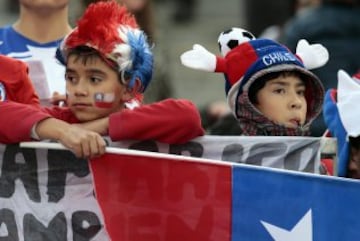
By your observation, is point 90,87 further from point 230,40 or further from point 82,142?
point 230,40

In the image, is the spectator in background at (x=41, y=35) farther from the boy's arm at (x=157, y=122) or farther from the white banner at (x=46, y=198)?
the boy's arm at (x=157, y=122)

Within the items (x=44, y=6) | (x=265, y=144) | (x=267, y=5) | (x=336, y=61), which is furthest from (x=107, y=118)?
(x=267, y=5)

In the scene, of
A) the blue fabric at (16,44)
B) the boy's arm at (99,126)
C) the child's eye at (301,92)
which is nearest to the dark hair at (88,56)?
the boy's arm at (99,126)

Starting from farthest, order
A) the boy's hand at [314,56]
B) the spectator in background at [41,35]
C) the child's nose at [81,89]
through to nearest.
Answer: the spectator in background at [41,35], the boy's hand at [314,56], the child's nose at [81,89]

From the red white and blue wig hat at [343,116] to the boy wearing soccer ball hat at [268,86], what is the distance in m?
0.14

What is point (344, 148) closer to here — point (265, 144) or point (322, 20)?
point (265, 144)

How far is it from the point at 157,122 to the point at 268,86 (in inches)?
26.3

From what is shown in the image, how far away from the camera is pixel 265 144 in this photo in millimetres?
5328

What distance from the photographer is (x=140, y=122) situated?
17.0 feet

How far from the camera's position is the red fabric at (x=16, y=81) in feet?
18.6

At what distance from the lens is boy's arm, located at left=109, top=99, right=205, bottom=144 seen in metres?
5.20

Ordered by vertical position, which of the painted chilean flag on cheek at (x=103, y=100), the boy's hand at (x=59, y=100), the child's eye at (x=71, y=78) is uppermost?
the child's eye at (x=71, y=78)

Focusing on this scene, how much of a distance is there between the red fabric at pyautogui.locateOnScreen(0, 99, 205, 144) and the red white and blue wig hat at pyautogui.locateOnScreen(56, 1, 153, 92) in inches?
12.0

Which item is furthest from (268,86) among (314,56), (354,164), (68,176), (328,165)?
(68,176)
